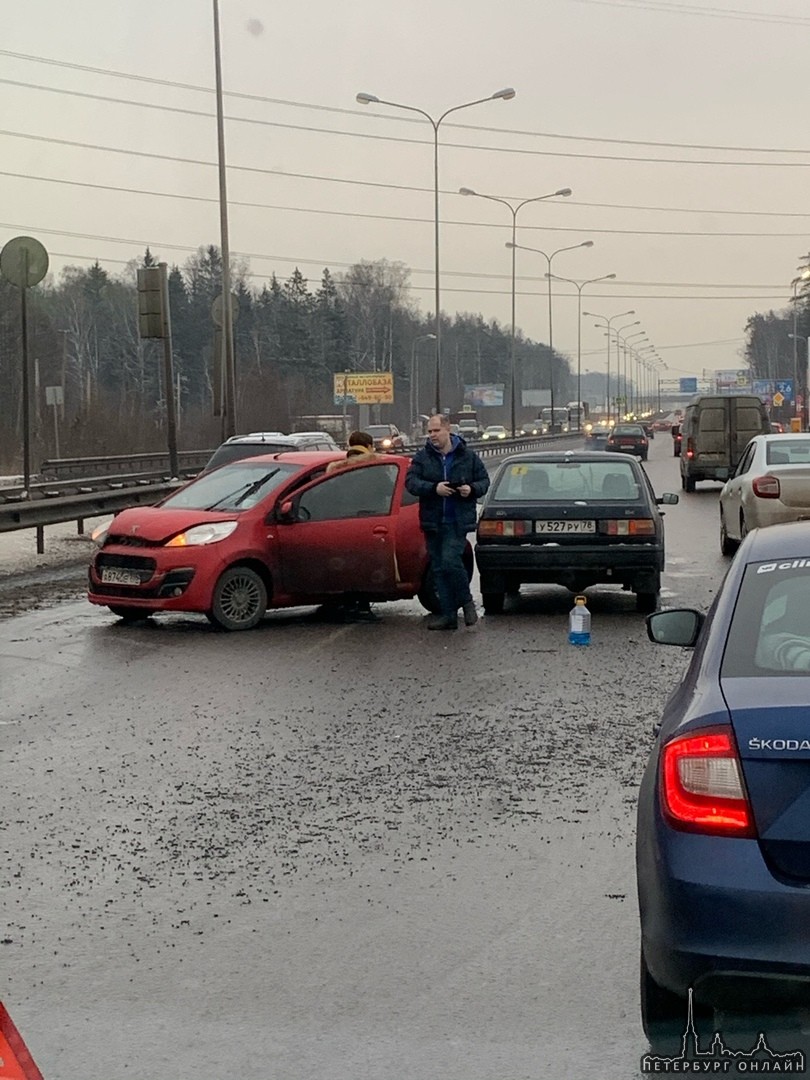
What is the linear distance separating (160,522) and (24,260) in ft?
30.7

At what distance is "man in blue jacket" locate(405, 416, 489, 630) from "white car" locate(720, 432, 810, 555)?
18.8 ft

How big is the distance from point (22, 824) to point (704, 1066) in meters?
3.83

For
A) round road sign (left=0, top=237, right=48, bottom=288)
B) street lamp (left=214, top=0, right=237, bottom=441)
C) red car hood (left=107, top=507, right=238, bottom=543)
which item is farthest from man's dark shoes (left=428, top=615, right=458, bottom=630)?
street lamp (left=214, top=0, right=237, bottom=441)

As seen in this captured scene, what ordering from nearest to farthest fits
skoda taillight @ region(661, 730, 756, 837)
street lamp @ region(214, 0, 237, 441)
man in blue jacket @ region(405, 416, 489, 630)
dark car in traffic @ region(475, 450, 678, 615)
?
skoda taillight @ region(661, 730, 756, 837) < man in blue jacket @ region(405, 416, 489, 630) < dark car in traffic @ region(475, 450, 678, 615) < street lamp @ region(214, 0, 237, 441)

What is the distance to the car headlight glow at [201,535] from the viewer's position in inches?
560

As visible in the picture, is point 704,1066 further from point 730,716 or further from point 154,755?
point 154,755

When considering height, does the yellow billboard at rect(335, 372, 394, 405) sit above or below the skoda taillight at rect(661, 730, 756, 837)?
above

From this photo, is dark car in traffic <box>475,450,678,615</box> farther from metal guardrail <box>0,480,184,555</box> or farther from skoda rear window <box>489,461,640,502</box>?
metal guardrail <box>0,480,184,555</box>

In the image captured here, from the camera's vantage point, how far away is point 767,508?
19500 mm

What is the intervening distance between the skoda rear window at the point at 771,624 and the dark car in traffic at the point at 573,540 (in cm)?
1026

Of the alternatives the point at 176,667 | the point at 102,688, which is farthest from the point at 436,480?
the point at 102,688

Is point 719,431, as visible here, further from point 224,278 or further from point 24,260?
point 24,260

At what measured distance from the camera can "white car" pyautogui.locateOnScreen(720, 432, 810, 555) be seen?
1955cm

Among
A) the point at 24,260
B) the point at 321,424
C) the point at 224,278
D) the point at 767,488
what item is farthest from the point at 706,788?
the point at 321,424
